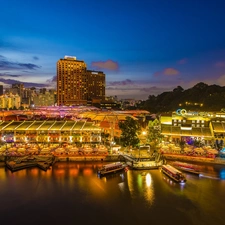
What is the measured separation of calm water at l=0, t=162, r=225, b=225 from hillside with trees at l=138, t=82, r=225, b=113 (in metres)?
28.8

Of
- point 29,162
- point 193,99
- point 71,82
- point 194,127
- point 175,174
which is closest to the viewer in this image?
point 175,174

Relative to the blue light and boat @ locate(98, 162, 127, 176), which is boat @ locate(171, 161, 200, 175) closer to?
the blue light

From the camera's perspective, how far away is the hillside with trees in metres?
39.3

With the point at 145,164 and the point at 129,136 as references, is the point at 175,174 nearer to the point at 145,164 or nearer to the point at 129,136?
the point at 145,164

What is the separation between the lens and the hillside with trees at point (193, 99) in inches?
1547

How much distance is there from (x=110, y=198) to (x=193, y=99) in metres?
44.8

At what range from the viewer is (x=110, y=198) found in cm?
957

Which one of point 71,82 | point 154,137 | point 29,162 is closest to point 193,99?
point 71,82

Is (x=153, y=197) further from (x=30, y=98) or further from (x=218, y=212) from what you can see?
(x=30, y=98)

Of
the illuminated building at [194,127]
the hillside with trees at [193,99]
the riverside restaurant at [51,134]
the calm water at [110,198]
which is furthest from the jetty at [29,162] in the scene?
the hillside with trees at [193,99]

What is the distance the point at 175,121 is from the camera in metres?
19.0

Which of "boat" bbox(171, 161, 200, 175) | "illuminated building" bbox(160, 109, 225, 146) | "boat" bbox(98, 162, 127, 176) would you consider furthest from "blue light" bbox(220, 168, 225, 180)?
"boat" bbox(98, 162, 127, 176)

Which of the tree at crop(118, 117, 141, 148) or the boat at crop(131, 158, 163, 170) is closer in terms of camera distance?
the boat at crop(131, 158, 163, 170)

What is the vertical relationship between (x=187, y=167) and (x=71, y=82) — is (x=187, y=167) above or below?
below
